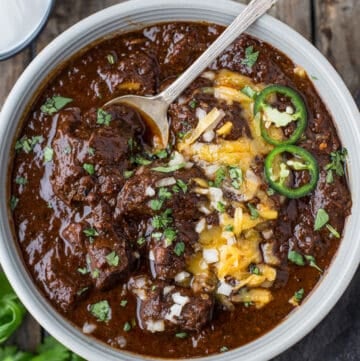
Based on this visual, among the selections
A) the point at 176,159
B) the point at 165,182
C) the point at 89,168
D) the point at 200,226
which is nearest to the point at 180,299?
the point at 200,226

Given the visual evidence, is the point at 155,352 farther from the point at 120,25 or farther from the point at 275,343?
the point at 120,25

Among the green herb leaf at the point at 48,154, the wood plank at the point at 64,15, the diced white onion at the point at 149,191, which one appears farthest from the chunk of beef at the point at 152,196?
the wood plank at the point at 64,15

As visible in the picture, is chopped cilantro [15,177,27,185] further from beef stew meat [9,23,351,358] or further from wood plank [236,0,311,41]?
wood plank [236,0,311,41]

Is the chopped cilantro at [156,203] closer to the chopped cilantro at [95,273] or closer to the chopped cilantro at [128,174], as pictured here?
the chopped cilantro at [128,174]

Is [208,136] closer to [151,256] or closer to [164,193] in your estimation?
[164,193]

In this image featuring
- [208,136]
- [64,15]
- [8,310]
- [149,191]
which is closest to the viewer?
[149,191]

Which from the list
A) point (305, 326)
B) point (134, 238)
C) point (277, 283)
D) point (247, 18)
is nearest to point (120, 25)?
point (247, 18)
